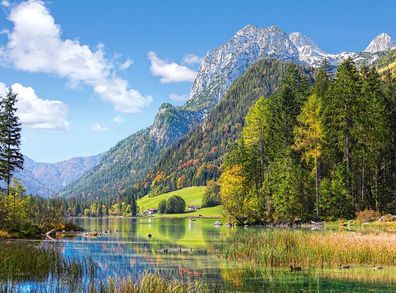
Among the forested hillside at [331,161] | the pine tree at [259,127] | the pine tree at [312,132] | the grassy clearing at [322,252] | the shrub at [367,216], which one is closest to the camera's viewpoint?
the grassy clearing at [322,252]

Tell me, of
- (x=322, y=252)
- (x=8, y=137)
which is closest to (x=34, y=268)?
(x=322, y=252)

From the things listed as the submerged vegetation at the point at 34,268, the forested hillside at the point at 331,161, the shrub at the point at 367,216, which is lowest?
the submerged vegetation at the point at 34,268

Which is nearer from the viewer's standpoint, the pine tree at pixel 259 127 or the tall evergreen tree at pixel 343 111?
the tall evergreen tree at pixel 343 111

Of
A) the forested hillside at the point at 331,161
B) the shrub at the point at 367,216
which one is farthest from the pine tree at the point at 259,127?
the shrub at the point at 367,216

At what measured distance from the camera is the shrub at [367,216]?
2645 inches

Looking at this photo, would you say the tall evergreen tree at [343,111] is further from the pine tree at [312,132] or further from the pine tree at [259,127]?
the pine tree at [259,127]

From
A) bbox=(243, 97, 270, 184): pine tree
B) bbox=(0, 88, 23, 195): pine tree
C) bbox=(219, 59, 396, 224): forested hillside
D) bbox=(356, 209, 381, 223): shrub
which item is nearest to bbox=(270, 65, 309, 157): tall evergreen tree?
bbox=(219, 59, 396, 224): forested hillside

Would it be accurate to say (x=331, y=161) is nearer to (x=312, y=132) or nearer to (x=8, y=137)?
(x=312, y=132)

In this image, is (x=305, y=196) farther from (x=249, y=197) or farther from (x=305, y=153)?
(x=249, y=197)

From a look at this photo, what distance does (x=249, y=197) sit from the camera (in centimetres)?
9131

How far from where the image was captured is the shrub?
220ft

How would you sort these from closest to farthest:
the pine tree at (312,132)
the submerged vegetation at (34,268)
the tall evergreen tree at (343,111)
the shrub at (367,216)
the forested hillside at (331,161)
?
1. the submerged vegetation at (34,268)
2. the shrub at (367,216)
3. the forested hillside at (331,161)
4. the pine tree at (312,132)
5. the tall evergreen tree at (343,111)

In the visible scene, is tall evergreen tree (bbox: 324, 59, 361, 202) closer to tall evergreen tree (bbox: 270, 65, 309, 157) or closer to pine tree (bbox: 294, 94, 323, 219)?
pine tree (bbox: 294, 94, 323, 219)

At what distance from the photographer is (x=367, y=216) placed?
68938 millimetres
